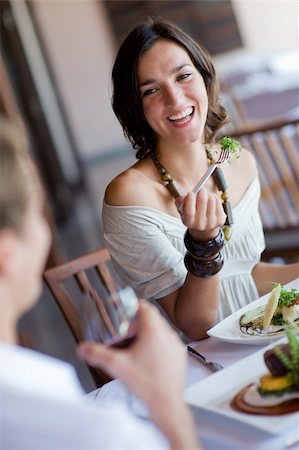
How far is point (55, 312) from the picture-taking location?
536cm

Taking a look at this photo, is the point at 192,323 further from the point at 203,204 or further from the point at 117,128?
the point at 117,128

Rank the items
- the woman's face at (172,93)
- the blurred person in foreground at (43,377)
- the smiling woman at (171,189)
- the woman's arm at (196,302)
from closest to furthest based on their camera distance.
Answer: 1. the blurred person in foreground at (43,377)
2. the woman's arm at (196,302)
3. the smiling woman at (171,189)
4. the woman's face at (172,93)

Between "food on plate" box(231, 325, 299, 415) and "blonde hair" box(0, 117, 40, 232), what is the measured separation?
0.54m

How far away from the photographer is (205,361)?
1.67m

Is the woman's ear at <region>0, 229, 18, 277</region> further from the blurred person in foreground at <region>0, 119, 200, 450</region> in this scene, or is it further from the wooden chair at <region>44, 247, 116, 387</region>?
the wooden chair at <region>44, 247, 116, 387</region>

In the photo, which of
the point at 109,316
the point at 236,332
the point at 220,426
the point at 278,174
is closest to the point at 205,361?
the point at 236,332

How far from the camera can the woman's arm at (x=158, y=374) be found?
1061 millimetres

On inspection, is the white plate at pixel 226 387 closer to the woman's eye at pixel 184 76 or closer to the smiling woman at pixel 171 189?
the smiling woman at pixel 171 189

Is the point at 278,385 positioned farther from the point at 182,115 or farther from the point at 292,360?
the point at 182,115

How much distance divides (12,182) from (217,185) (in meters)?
1.36

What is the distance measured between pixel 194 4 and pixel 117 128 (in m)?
1.96

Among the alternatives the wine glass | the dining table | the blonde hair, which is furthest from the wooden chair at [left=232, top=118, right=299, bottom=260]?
the blonde hair

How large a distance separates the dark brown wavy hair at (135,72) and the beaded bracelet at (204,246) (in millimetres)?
534

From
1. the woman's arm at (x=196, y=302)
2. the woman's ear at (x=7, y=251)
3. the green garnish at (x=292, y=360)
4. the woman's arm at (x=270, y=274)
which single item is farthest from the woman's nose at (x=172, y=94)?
the woman's ear at (x=7, y=251)
